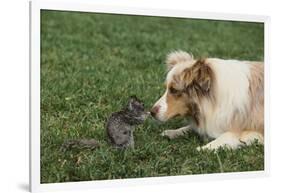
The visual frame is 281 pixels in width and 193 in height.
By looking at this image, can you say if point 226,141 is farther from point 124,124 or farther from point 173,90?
point 124,124

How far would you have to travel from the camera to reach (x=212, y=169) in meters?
3.85

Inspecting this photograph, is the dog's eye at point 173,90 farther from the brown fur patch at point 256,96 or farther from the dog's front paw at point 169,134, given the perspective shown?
the brown fur patch at point 256,96

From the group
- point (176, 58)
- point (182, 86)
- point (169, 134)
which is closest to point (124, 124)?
point (169, 134)

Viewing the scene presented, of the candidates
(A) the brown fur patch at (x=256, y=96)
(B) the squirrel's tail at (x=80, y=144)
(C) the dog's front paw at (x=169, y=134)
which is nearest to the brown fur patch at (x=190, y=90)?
(C) the dog's front paw at (x=169, y=134)

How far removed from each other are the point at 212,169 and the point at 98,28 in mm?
1109

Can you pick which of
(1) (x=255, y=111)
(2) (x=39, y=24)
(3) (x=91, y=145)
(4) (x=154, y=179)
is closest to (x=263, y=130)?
(1) (x=255, y=111)

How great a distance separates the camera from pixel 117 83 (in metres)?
3.80

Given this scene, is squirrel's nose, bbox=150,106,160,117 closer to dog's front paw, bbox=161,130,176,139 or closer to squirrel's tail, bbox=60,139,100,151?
dog's front paw, bbox=161,130,176,139

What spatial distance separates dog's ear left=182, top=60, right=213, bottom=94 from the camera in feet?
12.5

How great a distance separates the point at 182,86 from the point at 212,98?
0.70ft

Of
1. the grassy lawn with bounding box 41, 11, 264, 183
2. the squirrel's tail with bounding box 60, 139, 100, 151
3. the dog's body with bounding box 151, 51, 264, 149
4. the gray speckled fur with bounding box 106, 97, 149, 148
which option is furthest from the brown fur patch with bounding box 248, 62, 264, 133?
the squirrel's tail with bounding box 60, 139, 100, 151

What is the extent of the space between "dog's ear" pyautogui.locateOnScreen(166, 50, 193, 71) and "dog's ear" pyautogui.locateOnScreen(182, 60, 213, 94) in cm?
8

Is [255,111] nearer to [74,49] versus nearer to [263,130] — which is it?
[263,130]
